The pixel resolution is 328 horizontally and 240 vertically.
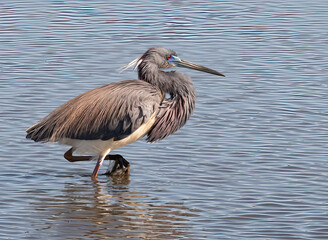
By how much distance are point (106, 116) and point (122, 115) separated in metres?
0.20

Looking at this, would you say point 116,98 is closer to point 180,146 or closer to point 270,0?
point 180,146

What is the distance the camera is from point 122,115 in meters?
9.83

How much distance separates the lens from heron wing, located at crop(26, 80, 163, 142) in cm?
981

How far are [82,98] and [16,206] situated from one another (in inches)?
69.5

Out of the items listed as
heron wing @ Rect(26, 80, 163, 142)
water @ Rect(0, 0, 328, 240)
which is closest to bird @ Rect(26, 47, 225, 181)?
heron wing @ Rect(26, 80, 163, 142)

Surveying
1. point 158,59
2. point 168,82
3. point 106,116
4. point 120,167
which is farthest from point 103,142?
point 158,59

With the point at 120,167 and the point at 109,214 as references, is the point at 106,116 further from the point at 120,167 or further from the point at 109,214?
the point at 109,214

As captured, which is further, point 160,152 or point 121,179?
point 160,152

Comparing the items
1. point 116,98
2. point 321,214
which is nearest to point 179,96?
point 116,98

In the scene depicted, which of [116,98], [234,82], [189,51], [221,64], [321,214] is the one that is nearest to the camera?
[321,214]

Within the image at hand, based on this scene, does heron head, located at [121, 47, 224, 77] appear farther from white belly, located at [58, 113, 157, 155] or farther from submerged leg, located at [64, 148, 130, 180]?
submerged leg, located at [64, 148, 130, 180]

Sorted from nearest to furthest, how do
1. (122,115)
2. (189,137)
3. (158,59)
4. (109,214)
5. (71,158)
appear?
1. (109,214)
2. (122,115)
3. (158,59)
4. (71,158)
5. (189,137)

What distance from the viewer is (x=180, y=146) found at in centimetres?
1132

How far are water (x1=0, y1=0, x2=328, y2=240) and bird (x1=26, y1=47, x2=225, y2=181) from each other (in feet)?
1.63
